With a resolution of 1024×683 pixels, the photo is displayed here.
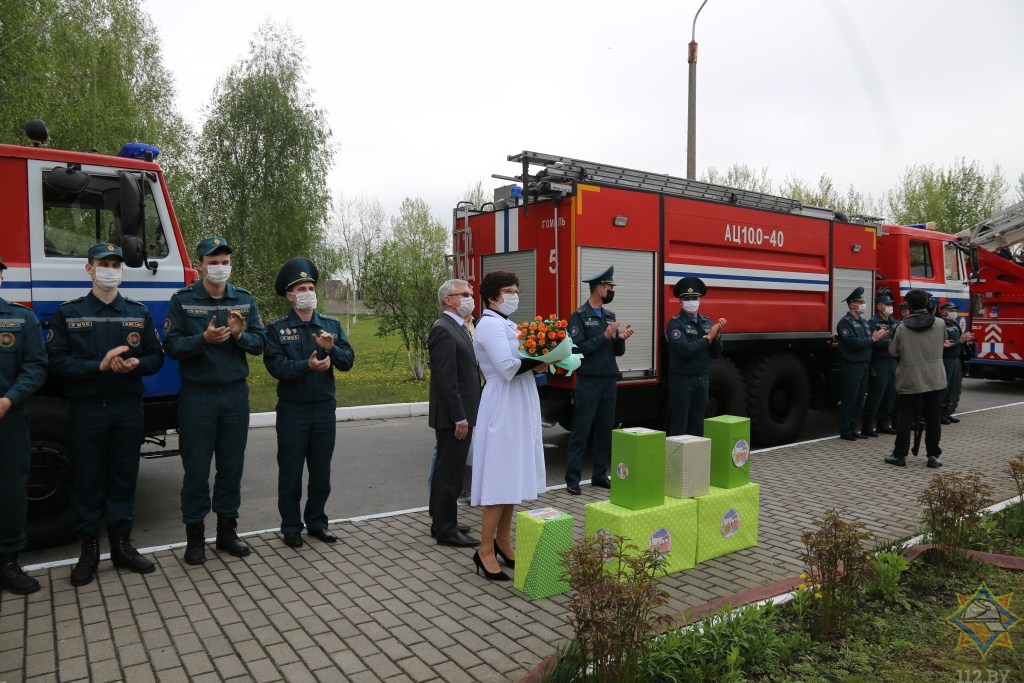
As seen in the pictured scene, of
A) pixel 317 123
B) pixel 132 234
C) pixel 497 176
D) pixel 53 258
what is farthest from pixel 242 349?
pixel 317 123

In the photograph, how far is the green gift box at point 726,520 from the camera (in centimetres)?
439

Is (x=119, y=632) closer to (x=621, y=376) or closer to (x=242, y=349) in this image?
(x=242, y=349)

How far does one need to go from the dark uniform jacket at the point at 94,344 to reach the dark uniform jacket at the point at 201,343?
18 centimetres

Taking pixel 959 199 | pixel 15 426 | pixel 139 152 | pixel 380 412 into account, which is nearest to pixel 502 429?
pixel 15 426

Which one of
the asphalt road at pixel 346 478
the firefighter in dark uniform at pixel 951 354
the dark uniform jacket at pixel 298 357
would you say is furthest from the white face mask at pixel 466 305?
the firefighter in dark uniform at pixel 951 354

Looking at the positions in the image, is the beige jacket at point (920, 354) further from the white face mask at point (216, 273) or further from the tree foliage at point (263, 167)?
the tree foliage at point (263, 167)

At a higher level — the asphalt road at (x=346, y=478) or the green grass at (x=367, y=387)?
the green grass at (x=367, y=387)

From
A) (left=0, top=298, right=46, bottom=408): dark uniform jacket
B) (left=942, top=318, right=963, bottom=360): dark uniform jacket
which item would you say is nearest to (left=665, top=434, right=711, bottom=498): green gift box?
(left=0, top=298, right=46, bottom=408): dark uniform jacket

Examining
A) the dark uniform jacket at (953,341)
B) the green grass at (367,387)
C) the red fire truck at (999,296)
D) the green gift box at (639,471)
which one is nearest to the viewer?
the green gift box at (639,471)

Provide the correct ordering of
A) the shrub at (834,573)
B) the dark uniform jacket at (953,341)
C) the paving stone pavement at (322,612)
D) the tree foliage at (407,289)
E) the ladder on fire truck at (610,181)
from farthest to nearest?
the tree foliage at (407,289), the dark uniform jacket at (953,341), the ladder on fire truck at (610,181), the shrub at (834,573), the paving stone pavement at (322,612)

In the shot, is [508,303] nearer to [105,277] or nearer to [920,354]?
[105,277]

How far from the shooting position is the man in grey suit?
14.6ft

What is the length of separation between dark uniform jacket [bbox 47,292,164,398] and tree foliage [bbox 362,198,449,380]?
968cm

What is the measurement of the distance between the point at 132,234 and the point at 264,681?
3.31 metres
